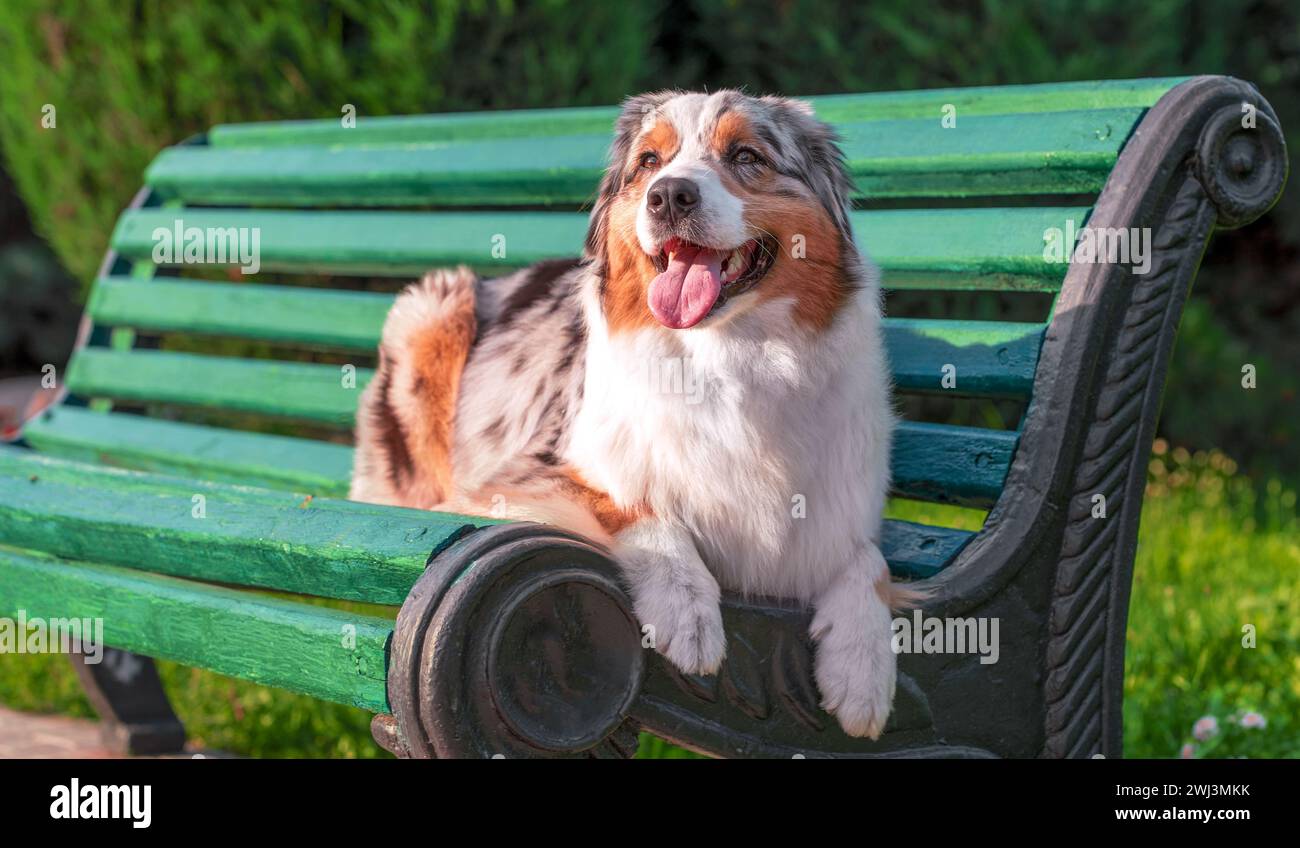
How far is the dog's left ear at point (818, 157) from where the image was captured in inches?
112

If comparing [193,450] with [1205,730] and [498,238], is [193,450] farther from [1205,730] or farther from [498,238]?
[1205,730]

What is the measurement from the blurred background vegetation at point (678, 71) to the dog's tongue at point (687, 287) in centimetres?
295

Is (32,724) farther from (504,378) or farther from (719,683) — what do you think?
(719,683)

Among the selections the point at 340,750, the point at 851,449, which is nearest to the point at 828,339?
the point at 851,449

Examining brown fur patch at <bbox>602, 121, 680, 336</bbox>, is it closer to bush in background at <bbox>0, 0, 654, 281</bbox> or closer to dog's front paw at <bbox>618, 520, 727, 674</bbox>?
dog's front paw at <bbox>618, 520, 727, 674</bbox>

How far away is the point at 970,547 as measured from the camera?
115 inches


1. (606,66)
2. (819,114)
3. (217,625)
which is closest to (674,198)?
(217,625)

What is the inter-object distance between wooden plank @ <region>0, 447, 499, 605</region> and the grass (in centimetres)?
102

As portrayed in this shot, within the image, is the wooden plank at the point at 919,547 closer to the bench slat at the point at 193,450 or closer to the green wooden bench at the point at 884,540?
the green wooden bench at the point at 884,540

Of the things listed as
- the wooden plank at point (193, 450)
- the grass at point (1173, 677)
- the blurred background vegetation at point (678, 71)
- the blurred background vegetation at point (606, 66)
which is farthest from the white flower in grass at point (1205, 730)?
the blurred background vegetation at point (606, 66)

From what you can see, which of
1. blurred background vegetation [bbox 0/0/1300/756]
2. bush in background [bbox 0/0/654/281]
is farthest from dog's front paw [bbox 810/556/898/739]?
bush in background [bbox 0/0/654/281]

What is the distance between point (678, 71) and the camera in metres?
6.88

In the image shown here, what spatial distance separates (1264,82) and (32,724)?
18.0 feet

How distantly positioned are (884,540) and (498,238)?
1.55 meters
